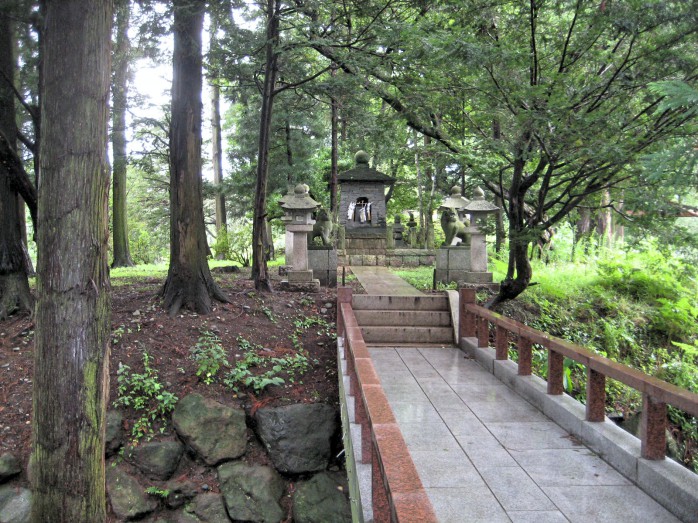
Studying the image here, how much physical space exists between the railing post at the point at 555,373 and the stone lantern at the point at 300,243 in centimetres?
587

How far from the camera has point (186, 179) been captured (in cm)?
820

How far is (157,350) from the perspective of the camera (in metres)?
7.36

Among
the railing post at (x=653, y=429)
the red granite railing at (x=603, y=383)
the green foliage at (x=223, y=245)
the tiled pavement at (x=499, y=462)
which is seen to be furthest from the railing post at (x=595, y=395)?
the green foliage at (x=223, y=245)

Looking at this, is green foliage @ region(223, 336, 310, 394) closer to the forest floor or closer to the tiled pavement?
the forest floor

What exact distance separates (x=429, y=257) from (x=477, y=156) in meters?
9.84

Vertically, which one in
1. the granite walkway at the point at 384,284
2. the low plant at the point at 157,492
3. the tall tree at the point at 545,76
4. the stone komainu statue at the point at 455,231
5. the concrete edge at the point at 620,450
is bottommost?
the low plant at the point at 157,492

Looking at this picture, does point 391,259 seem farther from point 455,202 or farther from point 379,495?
point 379,495

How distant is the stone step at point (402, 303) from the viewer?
9047 millimetres

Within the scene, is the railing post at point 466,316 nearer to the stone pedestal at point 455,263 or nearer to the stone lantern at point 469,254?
the stone lantern at point 469,254

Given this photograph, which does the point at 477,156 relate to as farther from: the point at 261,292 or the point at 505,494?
the point at 505,494

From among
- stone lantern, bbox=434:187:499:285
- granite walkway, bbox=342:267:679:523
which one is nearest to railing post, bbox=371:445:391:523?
granite walkway, bbox=342:267:679:523

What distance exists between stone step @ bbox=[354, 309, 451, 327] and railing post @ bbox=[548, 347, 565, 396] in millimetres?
3307

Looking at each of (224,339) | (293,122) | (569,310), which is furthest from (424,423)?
(293,122)

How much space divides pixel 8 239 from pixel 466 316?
7183 mm
